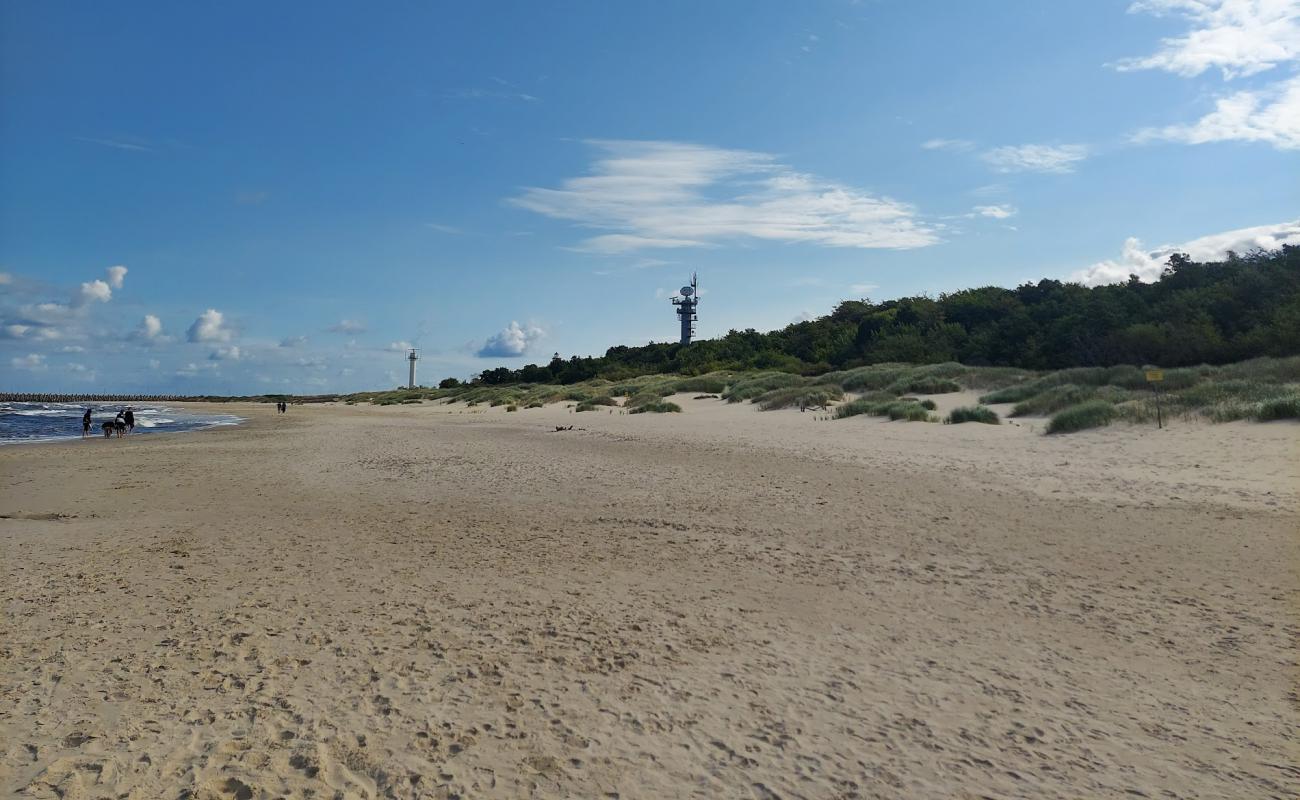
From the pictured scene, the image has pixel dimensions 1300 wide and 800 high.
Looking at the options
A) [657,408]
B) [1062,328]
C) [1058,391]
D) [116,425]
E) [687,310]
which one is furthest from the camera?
[687,310]

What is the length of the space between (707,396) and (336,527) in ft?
79.1

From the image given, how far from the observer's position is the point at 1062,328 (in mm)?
36375

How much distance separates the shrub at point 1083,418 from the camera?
1366cm

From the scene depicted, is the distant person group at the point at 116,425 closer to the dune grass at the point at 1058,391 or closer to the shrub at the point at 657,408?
the dune grass at the point at 1058,391

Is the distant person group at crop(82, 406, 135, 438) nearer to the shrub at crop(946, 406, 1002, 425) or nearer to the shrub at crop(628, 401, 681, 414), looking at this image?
the shrub at crop(628, 401, 681, 414)

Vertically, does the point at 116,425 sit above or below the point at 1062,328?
below

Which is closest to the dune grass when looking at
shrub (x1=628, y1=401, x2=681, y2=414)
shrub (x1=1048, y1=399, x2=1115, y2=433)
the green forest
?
shrub (x1=1048, y1=399, x2=1115, y2=433)

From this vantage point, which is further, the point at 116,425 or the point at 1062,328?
the point at 1062,328

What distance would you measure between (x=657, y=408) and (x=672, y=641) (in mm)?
22318

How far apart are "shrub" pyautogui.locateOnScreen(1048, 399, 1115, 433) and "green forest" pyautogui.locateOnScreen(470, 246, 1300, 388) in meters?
19.5

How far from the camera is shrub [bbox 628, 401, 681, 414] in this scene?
1059 inches

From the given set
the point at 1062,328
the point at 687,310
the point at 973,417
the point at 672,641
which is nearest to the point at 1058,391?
the point at 973,417

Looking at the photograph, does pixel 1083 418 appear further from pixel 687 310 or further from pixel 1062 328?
pixel 687 310

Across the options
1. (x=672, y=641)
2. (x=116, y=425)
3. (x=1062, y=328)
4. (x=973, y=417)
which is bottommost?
(x=672, y=641)
